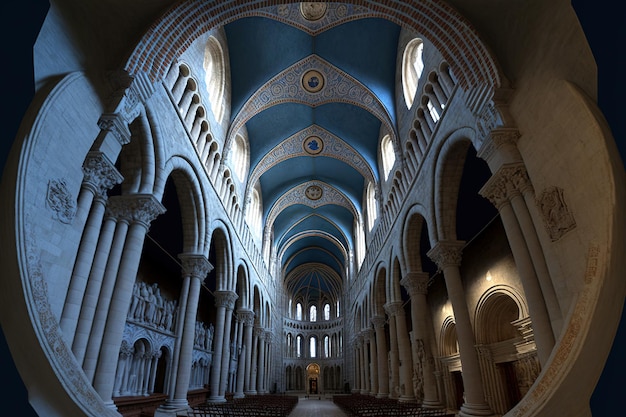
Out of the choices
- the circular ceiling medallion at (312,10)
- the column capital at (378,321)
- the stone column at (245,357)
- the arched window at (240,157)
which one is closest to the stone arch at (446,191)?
the circular ceiling medallion at (312,10)

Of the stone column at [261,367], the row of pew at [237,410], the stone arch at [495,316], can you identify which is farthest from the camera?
the stone column at [261,367]

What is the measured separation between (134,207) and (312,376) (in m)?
42.6

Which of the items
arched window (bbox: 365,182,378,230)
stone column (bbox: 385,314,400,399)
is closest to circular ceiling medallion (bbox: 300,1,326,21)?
arched window (bbox: 365,182,378,230)

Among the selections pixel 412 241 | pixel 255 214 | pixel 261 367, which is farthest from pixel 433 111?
pixel 261 367

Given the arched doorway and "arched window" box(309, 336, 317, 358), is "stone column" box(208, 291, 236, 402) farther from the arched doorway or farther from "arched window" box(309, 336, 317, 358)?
"arched window" box(309, 336, 317, 358)

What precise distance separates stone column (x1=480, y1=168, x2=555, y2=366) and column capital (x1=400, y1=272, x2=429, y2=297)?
21.1ft

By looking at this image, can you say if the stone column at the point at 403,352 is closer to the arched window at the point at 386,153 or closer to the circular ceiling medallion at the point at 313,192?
the arched window at the point at 386,153

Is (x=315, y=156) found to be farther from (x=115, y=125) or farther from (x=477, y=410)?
(x=477, y=410)

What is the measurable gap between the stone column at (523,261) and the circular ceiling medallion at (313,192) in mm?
21276

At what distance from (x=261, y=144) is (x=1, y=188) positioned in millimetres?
16989

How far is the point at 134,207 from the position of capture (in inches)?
354

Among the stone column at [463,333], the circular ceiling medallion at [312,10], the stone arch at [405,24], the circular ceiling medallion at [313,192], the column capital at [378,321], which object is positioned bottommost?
the stone column at [463,333]

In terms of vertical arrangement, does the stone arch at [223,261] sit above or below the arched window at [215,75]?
below

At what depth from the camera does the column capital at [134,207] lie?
868cm
